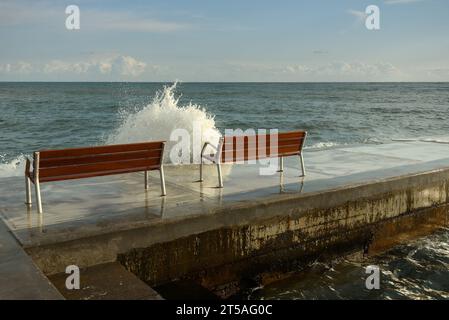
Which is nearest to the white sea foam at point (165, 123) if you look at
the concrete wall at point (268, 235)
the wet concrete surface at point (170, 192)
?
the wet concrete surface at point (170, 192)

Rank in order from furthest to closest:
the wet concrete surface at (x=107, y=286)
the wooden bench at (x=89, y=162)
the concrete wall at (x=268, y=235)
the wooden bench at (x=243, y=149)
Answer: the wooden bench at (x=243, y=149) → the wooden bench at (x=89, y=162) → the concrete wall at (x=268, y=235) → the wet concrete surface at (x=107, y=286)

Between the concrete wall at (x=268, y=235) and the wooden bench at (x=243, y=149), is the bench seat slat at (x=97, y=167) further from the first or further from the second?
the concrete wall at (x=268, y=235)

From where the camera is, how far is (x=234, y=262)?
5.25 meters

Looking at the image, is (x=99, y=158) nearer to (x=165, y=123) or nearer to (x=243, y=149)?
(x=243, y=149)

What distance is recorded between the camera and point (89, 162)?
16.9 ft

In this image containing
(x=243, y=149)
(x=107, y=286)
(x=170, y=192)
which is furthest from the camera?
(x=243, y=149)

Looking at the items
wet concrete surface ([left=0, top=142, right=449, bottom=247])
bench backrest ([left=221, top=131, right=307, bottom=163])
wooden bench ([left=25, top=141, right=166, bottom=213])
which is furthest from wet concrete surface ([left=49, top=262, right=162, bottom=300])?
bench backrest ([left=221, top=131, right=307, bottom=163])

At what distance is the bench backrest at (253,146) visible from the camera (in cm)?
632

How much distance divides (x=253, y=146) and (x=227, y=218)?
5.13 ft

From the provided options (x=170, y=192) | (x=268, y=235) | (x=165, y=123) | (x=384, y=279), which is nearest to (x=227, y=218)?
(x=268, y=235)

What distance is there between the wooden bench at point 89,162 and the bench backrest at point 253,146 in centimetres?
106

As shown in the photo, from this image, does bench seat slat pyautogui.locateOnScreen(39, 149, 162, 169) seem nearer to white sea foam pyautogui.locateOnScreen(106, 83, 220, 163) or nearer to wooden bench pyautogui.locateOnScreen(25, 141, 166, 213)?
wooden bench pyautogui.locateOnScreen(25, 141, 166, 213)
